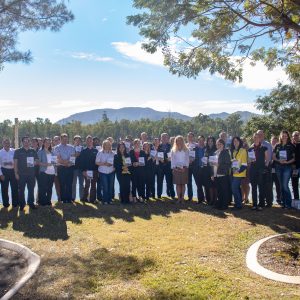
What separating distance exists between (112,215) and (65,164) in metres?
2.50

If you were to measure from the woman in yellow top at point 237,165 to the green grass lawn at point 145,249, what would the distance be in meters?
0.60

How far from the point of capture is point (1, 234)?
851 cm

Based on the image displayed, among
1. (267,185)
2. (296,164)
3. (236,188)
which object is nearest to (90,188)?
(236,188)

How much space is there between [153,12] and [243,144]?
15.9ft

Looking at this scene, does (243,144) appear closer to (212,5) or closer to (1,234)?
(212,5)

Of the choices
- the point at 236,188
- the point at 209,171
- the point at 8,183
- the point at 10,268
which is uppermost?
the point at 209,171

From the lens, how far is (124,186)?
12008 mm

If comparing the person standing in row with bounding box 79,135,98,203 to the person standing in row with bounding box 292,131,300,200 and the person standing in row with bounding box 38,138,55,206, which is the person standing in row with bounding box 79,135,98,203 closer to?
the person standing in row with bounding box 38,138,55,206

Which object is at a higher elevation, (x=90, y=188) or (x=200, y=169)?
(x=200, y=169)

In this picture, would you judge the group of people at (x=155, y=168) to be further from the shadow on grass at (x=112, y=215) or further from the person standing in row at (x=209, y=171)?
the shadow on grass at (x=112, y=215)

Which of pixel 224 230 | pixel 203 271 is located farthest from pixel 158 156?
pixel 203 271

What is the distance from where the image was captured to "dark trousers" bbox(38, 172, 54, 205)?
11.5 metres

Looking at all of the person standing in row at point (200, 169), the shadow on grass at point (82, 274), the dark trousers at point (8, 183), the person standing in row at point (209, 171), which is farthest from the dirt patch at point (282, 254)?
the dark trousers at point (8, 183)

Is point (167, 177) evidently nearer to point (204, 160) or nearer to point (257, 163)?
point (204, 160)
